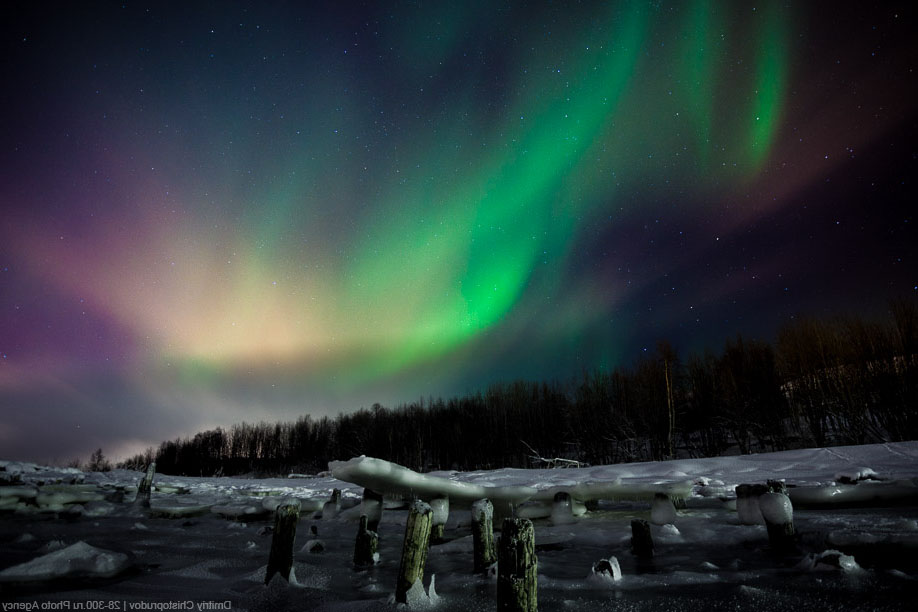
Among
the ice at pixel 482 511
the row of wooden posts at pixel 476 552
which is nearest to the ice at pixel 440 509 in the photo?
the row of wooden posts at pixel 476 552

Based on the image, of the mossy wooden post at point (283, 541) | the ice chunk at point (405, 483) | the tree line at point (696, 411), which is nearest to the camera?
the mossy wooden post at point (283, 541)

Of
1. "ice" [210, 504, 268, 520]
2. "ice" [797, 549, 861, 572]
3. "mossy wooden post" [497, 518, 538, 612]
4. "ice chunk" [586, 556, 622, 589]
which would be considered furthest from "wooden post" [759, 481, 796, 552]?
"ice" [210, 504, 268, 520]

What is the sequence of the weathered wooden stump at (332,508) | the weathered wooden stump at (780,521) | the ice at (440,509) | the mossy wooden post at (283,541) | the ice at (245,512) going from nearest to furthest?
the mossy wooden post at (283,541) → the weathered wooden stump at (780,521) → the ice at (440,509) → the ice at (245,512) → the weathered wooden stump at (332,508)

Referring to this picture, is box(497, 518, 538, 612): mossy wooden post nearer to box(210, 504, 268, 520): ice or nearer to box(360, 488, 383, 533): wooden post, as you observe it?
box(360, 488, 383, 533): wooden post

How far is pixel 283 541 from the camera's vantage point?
3535 millimetres

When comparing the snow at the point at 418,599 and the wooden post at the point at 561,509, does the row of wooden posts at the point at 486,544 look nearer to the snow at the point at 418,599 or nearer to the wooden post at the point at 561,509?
the snow at the point at 418,599

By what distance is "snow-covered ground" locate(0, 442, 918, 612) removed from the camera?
3.11 metres

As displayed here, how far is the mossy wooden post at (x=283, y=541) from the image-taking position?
3.49 metres

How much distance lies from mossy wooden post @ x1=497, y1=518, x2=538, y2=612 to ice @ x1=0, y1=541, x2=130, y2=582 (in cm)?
387

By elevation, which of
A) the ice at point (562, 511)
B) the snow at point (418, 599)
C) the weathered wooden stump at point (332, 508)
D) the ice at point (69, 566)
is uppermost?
the ice at point (69, 566)

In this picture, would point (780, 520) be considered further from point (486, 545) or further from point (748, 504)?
point (486, 545)

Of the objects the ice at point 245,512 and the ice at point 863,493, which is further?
the ice at point 245,512

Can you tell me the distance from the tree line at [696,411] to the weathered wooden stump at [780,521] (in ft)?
51.8

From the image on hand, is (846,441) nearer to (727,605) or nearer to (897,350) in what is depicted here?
(897,350)
